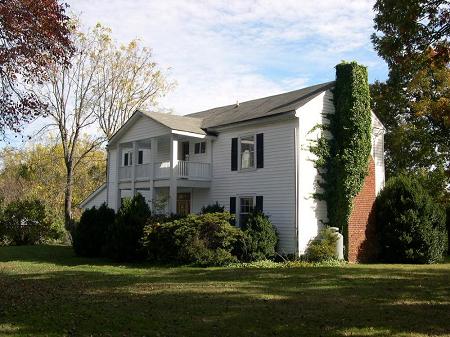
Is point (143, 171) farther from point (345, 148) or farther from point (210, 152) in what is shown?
point (345, 148)

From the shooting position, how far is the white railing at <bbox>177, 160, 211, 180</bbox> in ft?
82.1

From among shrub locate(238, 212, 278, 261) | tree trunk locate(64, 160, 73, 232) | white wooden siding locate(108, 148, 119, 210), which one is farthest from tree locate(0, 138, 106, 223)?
shrub locate(238, 212, 278, 261)

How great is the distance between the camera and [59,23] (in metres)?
11.7

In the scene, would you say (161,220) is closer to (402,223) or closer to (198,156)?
(198,156)

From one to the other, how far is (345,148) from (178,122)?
852 cm

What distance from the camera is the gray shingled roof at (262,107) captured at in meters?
23.0

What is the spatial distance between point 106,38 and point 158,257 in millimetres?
22610

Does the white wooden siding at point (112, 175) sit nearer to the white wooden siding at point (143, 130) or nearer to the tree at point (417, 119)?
the white wooden siding at point (143, 130)

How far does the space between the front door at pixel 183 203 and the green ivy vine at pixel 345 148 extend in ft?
25.8

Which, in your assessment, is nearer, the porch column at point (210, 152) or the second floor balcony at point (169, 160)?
the second floor balcony at point (169, 160)

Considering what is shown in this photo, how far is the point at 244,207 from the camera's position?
24.2 metres

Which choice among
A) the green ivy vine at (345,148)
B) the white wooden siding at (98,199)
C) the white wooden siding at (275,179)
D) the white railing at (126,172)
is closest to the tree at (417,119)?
the green ivy vine at (345,148)

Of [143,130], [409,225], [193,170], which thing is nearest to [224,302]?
[409,225]

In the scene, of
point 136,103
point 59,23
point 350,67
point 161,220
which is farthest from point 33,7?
point 136,103
